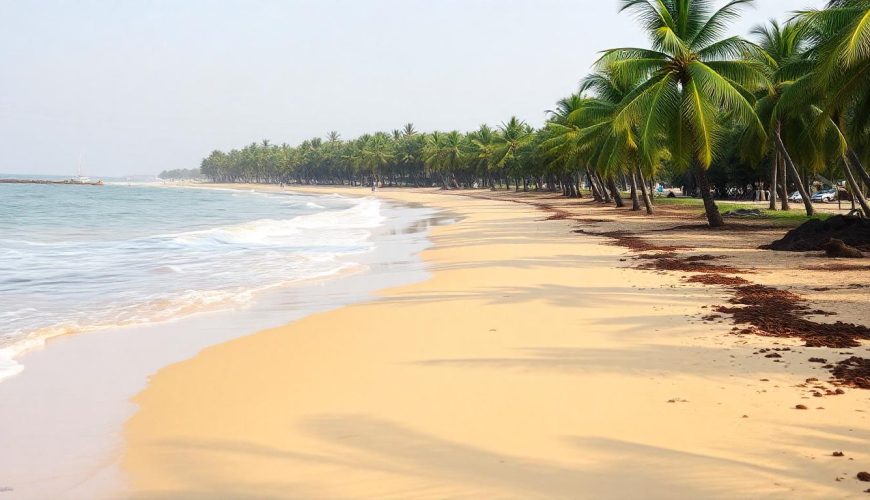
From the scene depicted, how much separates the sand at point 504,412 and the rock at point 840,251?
4.94 meters

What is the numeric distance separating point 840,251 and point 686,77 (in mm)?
9795

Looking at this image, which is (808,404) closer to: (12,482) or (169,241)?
(12,482)

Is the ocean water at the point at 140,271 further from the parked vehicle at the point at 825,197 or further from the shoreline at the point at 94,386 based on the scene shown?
the parked vehicle at the point at 825,197

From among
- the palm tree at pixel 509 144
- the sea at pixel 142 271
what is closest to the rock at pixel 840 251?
the sea at pixel 142 271

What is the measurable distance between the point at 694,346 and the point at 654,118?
1545 cm

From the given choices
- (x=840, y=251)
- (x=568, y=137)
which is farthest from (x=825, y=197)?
(x=840, y=251)

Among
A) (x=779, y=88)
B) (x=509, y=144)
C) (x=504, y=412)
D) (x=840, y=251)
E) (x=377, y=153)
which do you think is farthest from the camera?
(x=377, y=153)

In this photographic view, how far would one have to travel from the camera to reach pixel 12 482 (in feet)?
15.8

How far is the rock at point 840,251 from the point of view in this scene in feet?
48.3

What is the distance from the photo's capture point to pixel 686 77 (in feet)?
74.6

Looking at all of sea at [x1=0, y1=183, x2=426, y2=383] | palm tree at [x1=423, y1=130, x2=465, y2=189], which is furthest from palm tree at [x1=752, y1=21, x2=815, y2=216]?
palm tree at [x1=423, y1=130, x2=465, y2=189]

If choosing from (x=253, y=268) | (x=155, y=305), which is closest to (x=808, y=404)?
(x=155, y=305)

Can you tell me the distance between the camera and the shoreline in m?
4.96

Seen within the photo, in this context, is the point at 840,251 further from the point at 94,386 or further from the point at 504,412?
the point at 94,386
